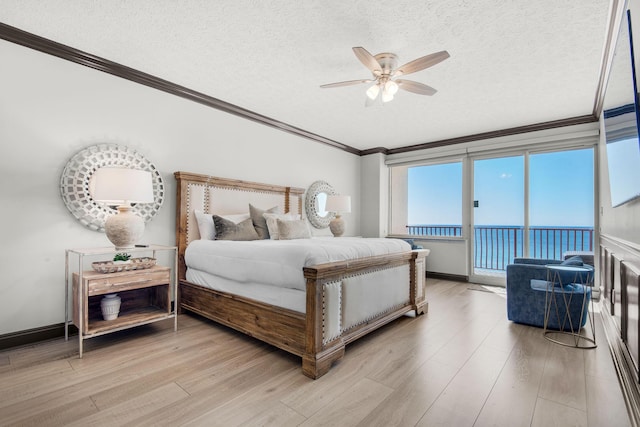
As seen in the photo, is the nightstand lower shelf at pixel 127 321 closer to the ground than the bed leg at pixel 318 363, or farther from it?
farther from it

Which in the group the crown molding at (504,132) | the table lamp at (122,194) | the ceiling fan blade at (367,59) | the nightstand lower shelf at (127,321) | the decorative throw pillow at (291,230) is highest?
the crown molding at (504,132)

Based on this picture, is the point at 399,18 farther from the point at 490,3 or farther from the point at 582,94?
the point at 582,94

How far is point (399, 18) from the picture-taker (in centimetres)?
225

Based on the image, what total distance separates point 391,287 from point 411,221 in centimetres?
386

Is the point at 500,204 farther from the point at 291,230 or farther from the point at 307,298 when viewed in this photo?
the point at 307,298

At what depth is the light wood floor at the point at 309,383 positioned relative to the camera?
1564mm

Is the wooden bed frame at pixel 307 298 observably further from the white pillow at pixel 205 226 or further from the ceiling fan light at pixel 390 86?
the ceiling fan light at pixel 390 86

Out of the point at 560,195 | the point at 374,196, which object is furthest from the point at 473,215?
the point at 374,196

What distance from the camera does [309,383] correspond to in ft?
6.20

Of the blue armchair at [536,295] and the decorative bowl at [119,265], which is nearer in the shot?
the decorative bowl at [119,265]

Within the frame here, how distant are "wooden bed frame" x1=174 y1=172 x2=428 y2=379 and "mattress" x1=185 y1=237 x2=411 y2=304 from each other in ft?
0.22

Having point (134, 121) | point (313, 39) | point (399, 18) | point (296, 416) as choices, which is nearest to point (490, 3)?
point (399, 18)

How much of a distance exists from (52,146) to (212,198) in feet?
4.89

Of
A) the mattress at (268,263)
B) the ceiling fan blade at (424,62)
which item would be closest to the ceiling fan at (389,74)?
the ceiling fan blade at (424,62)
